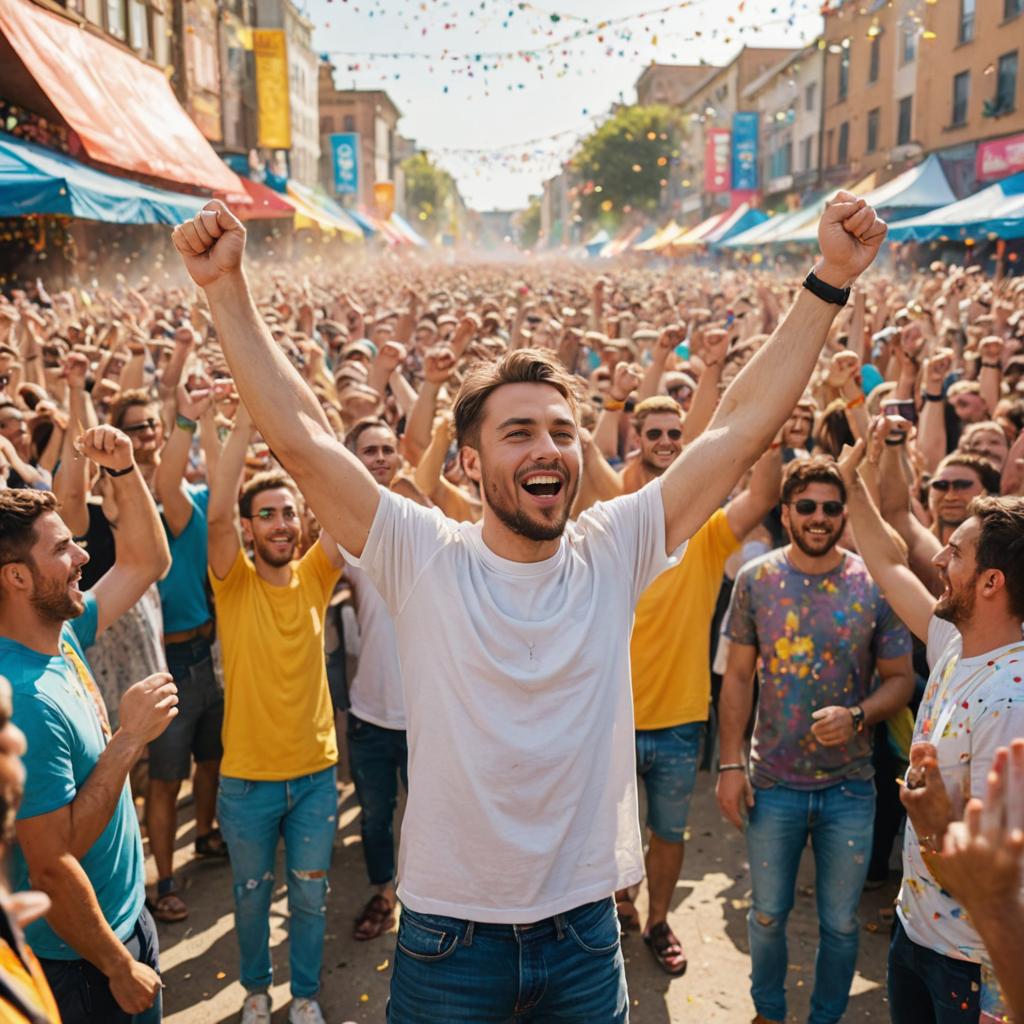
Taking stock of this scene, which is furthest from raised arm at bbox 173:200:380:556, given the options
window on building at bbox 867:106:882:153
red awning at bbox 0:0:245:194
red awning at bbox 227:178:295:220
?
window on building at bbox 867:106:882:153

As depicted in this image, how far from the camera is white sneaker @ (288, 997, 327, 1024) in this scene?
3.55 meters

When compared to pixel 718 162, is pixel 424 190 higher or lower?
higher

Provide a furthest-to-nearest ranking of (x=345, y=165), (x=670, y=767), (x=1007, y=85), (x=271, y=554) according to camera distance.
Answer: (x=345, y=165)
(x=1007, y=85)
(x=670, y=767)
(x=271, y=554)

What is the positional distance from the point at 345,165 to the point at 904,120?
3017 cm

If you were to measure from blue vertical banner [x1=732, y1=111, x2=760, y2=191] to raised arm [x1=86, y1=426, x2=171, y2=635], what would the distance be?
4935 cm

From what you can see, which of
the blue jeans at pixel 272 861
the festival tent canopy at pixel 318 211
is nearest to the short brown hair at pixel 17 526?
the blue jeans at pixel 272 861

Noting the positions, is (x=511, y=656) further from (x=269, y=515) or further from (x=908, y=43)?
(x=908, y=43)

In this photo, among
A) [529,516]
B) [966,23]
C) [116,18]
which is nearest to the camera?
[529,516]

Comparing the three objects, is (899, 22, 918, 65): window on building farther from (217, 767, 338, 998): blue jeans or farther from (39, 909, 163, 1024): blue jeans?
(39, 909, 163, 1024): blue jeans

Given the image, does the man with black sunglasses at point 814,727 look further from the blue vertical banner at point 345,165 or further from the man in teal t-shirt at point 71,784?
the blue vertical banner at point 345,165

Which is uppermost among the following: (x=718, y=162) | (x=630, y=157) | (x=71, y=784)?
(x=630, y=157)

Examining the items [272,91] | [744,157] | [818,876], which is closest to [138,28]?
[272,91]

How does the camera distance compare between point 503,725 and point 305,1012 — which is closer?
point 503,725

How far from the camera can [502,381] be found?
2273 mm
